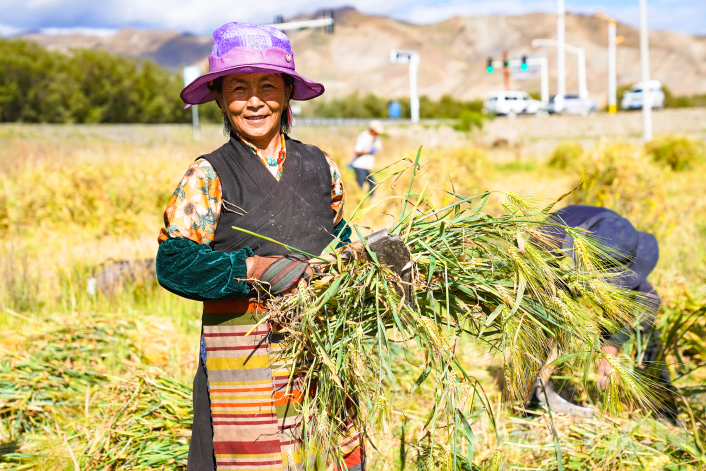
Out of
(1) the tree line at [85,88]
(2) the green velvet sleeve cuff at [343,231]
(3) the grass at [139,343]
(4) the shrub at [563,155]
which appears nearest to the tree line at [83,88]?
(1) the tree line at [85,88]

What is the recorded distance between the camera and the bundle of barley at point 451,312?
4.87 ft

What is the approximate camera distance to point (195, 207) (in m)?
1.59

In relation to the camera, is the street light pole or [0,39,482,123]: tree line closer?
[0,39,482,123]: tree line

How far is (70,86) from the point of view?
2538cm

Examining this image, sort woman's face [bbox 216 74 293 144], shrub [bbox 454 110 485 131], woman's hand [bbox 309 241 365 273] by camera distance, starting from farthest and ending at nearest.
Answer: shrub [bbox 454 110 485 131]
woman's face [bbox 216 74 293 144]
woman's hand [bbox 309 241 365 273]

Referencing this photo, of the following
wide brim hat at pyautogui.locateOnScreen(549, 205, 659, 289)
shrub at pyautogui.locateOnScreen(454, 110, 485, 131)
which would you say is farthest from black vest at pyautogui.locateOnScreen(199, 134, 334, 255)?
shrub at pyautogui.locateOnScreen(454, 110, 485, 131)

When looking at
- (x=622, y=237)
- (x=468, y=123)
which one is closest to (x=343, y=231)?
(x=622, y=237)

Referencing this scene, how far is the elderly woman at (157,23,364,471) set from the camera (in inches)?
60.5

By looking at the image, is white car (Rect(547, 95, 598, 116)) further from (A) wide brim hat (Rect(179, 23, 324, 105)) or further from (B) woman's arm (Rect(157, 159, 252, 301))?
(B) woman's arm (Rect(157, 159, 252, 301))

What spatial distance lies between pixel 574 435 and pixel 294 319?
166 centimetres

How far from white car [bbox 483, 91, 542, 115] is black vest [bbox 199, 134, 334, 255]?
37933 millimetres

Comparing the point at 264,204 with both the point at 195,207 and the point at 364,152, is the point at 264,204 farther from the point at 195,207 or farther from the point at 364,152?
the point at 364,152

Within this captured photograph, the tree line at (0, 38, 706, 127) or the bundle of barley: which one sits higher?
the tree line at (0, 38, 706, 127)

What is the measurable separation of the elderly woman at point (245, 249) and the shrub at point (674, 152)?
40.1 ft
